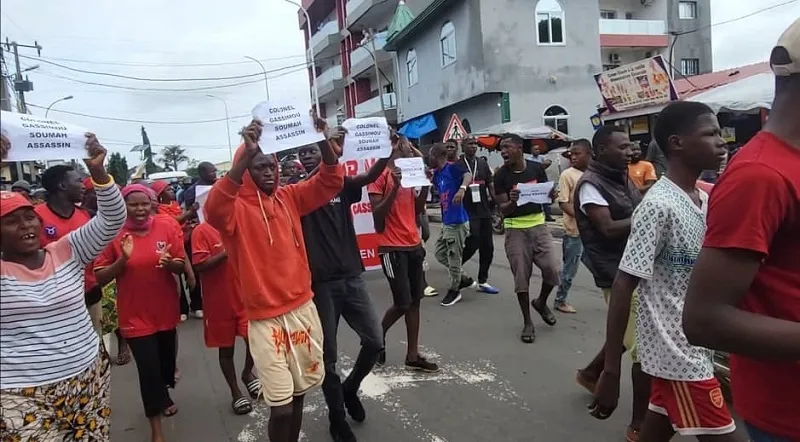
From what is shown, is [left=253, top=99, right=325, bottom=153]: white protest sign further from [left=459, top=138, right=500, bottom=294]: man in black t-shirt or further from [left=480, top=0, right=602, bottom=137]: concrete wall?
[left=480, top=0, right=602, bottom=137]: concrete wall

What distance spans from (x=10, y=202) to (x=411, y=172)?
343cm

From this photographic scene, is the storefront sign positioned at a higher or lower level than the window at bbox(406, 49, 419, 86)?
lower

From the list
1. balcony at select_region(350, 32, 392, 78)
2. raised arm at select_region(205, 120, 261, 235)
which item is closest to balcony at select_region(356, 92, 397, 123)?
balcony at select_region(350, 32, 392, 78)

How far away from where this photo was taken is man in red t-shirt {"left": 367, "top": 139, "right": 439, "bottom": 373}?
5.12m

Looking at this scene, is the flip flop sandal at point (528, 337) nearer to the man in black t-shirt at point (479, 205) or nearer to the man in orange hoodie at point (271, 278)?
the man in black t-shirt at point (479, 205)

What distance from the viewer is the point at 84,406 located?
2.76 metres

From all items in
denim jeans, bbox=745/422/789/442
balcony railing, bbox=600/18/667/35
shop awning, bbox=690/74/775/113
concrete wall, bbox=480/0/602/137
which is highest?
balcony railing, bbox=600/18/667/35

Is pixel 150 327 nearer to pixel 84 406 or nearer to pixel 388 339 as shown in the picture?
pixel 84 406

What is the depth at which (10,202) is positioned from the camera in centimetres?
Result: 220

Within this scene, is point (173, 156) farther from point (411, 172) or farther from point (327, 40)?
point (411, 172)

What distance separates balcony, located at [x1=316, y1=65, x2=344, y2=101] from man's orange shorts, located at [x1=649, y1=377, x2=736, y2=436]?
40891mm

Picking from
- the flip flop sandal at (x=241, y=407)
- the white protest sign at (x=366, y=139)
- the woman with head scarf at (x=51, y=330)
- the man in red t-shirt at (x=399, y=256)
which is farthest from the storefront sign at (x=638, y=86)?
the woman with head scarf at (x=51, y=330)

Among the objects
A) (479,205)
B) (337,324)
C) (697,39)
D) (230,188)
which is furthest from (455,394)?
(697,39)

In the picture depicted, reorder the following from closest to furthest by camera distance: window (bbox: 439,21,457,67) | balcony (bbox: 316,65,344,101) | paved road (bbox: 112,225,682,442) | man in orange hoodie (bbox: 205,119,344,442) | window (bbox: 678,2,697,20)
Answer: man in orange hoodie (bbox: 205,119,344,442) < paved road (bbox: 112,225,682,442) < window (bbox: 439,21,457,67) < window (bbox: 678,2,697,20) < balcony (bbox: 316,65,344,101)
